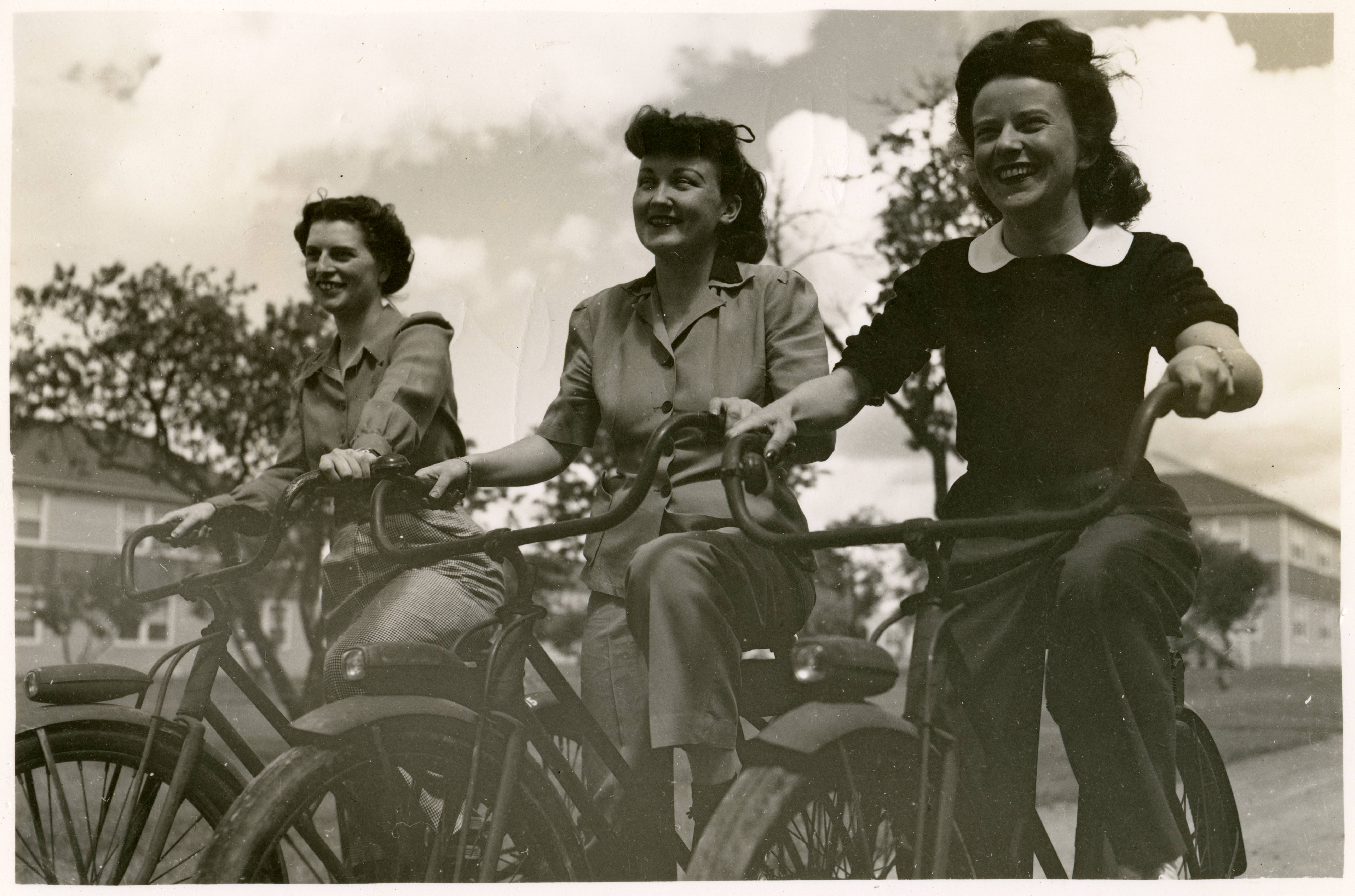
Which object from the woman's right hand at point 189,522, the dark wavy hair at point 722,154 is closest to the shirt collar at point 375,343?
the woman's right hand at point 189,522

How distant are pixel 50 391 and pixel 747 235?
191cm

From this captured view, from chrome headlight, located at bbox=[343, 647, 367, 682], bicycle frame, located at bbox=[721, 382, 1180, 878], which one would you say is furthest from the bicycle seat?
bicycle frame, located at bbox=[721, 382, 1180, 878]

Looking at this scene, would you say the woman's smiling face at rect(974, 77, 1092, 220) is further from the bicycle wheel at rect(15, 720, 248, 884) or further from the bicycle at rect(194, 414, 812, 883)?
the bicycle wheel at rect(15, 720, 248, 884)

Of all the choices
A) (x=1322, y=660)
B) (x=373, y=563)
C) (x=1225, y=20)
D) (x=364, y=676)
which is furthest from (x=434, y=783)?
(x=1225, y=20)

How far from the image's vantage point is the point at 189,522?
126 inches

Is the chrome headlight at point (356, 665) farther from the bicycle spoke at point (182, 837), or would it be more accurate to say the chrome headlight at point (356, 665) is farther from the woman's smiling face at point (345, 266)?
the woman's smiling face at point (345, 266)

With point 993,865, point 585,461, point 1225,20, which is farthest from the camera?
point 585,461

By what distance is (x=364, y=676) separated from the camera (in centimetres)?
253

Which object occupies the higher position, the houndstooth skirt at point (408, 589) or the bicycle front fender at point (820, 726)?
the houndstooth skirt at point (408, 589)

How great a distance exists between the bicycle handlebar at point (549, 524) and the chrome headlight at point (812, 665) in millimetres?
469

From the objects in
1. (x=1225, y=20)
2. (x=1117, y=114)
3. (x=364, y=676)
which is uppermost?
(x=1225, y=20)

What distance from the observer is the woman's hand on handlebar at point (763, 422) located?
2586mm

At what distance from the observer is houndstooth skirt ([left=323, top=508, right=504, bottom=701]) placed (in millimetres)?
3020

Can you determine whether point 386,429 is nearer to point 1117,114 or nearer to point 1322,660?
point 1117,114
